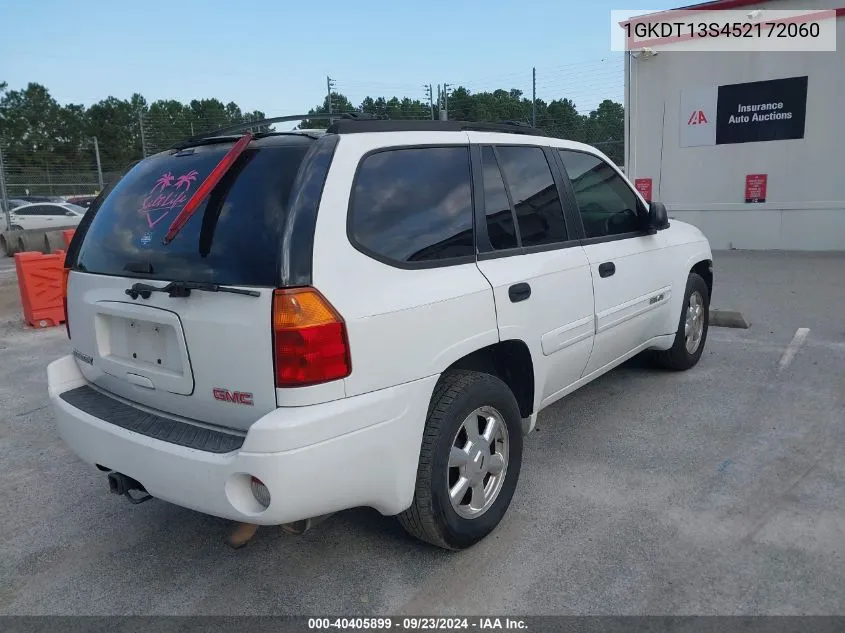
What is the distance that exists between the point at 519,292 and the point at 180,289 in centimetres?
154

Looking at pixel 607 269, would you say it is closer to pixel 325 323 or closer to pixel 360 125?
pixel 360 125

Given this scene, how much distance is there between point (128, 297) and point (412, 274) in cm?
122

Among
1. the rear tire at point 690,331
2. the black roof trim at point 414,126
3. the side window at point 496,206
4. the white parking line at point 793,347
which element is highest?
the black roof trim at point 414,126

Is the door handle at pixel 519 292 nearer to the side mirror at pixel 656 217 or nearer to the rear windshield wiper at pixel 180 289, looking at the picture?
the rear windshield wiper at pixel 180 289

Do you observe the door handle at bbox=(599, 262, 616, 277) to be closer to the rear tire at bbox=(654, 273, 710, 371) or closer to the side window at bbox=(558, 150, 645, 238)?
the side window at bbox=(558, 150, 645, 238)

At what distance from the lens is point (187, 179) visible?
112 inches

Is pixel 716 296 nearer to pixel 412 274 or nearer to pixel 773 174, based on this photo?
pixel 773 174

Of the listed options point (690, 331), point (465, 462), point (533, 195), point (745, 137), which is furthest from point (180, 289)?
point (745, 137)

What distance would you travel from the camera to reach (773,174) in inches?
458

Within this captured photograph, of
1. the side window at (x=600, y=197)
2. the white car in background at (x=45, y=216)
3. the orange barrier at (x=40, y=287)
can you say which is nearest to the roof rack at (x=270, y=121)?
the side window at (x=600, y=197)

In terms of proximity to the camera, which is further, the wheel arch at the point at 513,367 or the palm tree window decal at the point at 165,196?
the wheel arch at the point at 513,367

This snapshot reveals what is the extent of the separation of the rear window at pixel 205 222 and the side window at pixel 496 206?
3.29ft

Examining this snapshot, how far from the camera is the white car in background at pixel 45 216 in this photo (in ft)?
80.9

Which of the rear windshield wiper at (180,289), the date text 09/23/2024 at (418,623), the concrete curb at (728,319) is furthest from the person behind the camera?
the concrete curb at (728,319)
